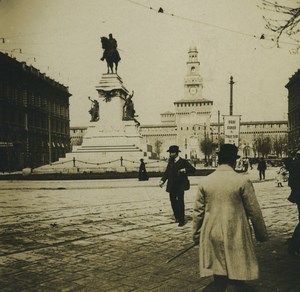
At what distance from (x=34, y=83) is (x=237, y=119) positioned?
47039mm

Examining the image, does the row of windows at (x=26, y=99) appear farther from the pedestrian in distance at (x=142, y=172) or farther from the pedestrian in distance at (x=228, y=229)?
the pedestrian in distance at (x=228, y=229)

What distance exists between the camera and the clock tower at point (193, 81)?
145 metres

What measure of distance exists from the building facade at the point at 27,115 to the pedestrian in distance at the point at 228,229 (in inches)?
1305

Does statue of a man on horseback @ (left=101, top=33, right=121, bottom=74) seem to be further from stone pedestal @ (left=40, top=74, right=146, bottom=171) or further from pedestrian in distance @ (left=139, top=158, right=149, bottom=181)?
pedestrian in distance @ (left=139, top=158, right=149, bottom=181)

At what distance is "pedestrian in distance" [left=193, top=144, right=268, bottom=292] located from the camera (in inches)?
142

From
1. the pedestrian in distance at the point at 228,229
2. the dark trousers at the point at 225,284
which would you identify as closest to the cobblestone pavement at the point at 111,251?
the dark trousers at the point at 225,284

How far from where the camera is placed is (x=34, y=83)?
5497 centimetres

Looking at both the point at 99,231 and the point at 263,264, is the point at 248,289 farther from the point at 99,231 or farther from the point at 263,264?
the point at 99,231

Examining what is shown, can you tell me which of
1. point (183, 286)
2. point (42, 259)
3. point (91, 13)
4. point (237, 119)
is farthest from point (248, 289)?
point (237, 119)

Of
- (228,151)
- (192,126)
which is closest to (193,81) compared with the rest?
(192,126)

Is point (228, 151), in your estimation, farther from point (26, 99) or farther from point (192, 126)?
point (192, 126)

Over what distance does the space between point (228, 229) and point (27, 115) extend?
5268cm

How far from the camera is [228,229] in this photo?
3.63 m

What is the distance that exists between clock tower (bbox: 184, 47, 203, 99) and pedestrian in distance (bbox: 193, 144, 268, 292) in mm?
142195
